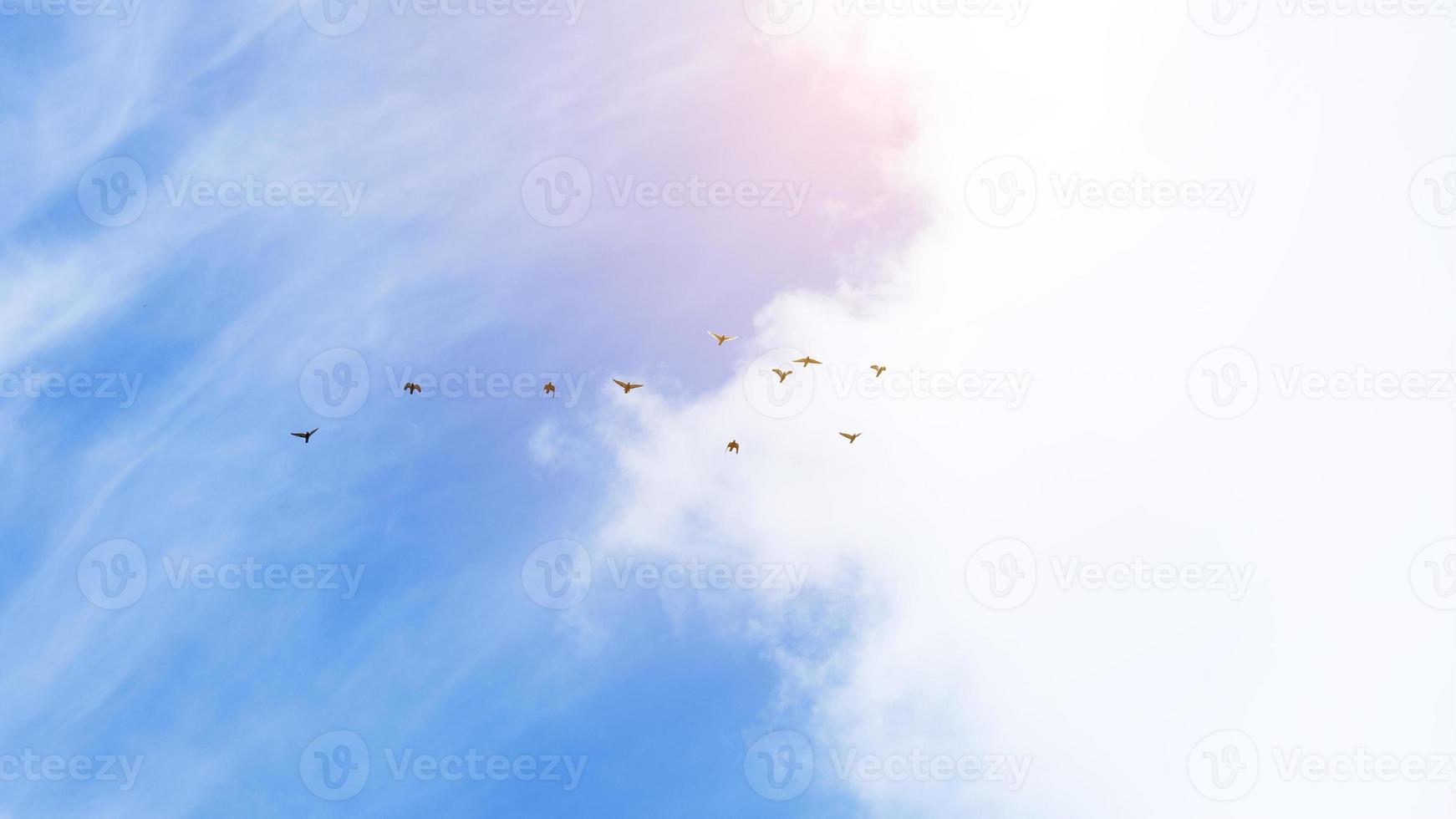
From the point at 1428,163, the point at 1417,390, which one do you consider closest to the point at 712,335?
the point at 1417,390

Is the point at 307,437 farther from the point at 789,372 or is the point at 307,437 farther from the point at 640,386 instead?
the point at 789,372

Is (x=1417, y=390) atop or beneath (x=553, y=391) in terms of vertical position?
atop

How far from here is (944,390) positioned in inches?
2183

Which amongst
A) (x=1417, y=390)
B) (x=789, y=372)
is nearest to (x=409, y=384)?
(x=789, y=372)

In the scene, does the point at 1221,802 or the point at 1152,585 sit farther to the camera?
the point at 1221,802

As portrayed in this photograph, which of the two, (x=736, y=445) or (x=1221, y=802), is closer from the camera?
(x=736, y=445)

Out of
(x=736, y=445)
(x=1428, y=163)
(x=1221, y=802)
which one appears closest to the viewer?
(x=736, y=445)

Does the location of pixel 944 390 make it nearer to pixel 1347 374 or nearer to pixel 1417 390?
pixel 1347 374

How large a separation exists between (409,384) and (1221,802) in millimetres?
100722

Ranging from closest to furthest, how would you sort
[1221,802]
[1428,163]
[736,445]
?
[736,445], [1428,163], [1221,802]

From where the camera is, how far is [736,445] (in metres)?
54.2

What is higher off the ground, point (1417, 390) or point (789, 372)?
point (1417, 390)

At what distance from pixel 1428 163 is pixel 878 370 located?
58.5m

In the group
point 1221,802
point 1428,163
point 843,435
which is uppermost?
point 1428,163
